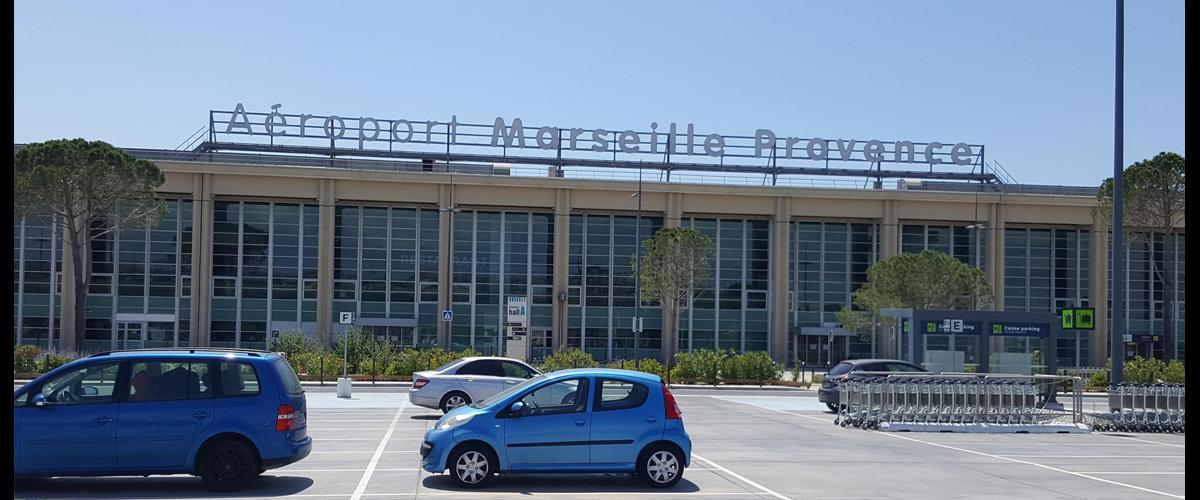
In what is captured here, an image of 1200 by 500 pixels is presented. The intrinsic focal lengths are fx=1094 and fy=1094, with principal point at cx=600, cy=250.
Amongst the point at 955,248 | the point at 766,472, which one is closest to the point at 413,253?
the point at 955,248

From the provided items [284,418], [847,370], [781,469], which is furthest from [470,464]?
[847,370]

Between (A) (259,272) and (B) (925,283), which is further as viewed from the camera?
(A) (259,272)

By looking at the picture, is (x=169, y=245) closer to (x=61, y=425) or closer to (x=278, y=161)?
(x=278, y=161)

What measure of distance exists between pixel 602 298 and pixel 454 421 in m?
45.3

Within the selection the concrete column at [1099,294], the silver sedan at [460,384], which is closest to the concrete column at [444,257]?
the silver sedan at [460,384]

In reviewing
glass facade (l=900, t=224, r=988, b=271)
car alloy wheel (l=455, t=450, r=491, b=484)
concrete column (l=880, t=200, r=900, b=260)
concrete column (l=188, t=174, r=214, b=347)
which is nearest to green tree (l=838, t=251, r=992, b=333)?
concrete column (l=880, t=200, r=900, b=260)

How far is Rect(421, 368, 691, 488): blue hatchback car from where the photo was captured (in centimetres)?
1332

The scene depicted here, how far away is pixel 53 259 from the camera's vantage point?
51.7 metres

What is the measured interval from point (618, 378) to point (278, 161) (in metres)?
47.5

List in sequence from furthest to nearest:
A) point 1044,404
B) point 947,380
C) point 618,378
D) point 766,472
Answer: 1. point 1044,404
2. point 947,380
3. point 766,472
4. point 618,378

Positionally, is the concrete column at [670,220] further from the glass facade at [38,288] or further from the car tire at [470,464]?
the car tire at [470,464]

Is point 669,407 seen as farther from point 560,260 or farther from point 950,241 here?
point 950,241

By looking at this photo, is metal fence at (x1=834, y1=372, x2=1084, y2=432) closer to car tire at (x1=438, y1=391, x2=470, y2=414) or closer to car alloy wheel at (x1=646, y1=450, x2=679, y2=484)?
car tire at (x1=438, y1=391, x2=470, y2=414)

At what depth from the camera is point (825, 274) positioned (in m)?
60.6
